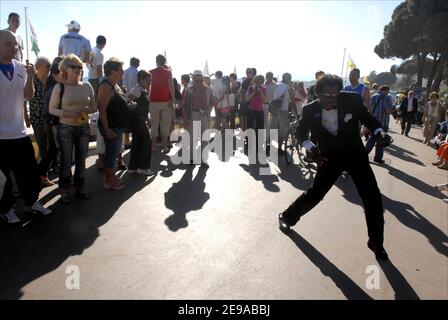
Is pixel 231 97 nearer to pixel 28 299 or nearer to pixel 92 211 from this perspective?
pixel 92 211

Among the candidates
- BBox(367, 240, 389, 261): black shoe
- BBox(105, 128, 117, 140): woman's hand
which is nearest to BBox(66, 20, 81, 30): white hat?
BBox(105, 128, 117, 140): woman's hand

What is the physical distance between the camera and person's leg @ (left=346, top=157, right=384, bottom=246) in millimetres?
3879

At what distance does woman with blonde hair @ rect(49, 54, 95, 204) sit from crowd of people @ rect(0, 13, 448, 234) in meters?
0.01

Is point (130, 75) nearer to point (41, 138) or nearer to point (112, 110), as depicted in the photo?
point (41, 138)

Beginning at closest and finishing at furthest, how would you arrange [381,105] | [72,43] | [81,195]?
[81,195] → [72,43] → [381,105]

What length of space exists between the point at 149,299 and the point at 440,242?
3.58 m

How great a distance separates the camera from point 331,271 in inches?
142

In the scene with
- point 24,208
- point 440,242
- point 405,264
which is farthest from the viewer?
point 24,208

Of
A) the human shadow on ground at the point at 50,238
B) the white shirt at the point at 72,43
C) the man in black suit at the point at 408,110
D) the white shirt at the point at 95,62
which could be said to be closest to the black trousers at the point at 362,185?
the human shadow on ground at the point at 50,238

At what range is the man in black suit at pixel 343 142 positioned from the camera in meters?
3.90

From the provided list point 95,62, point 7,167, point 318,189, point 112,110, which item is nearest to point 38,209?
point 7,167

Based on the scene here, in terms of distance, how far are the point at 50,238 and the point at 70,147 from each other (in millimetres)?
1452
